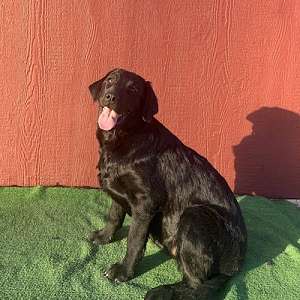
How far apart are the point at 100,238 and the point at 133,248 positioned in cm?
61

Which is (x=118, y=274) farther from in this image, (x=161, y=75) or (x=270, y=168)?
(x=270, y=168)

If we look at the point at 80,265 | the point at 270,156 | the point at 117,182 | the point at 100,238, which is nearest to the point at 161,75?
the point at 270,156

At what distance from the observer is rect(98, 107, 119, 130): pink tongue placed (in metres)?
3.50

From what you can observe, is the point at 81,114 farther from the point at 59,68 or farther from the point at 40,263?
the point at 40,263

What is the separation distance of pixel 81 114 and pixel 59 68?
0.48m

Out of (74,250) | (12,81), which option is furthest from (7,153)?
(74,250)

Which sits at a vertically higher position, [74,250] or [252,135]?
[252,135]

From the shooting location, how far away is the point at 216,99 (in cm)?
496

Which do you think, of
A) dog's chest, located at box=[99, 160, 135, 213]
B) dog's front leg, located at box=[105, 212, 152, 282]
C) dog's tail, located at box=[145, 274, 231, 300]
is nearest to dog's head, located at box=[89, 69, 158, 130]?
dog's chest, located at box=[99, 160, 135, 213]

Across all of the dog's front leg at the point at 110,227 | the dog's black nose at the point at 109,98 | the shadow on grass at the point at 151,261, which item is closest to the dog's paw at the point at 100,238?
the dog's front leg at the point at 110,227

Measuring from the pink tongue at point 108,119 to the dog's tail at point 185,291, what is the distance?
115 cm

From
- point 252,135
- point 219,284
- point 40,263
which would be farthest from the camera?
point 252,135

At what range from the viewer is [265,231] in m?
4.57

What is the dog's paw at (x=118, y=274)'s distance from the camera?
12.0ft
